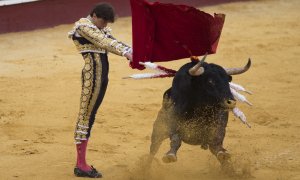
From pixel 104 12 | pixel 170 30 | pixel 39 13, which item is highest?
pixel 104 12

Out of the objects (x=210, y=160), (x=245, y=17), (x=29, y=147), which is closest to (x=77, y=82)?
(x=29, y=147)

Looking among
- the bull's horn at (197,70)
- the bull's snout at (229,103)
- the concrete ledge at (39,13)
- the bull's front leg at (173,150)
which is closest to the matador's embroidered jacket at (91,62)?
the bull's horn at (197,70)

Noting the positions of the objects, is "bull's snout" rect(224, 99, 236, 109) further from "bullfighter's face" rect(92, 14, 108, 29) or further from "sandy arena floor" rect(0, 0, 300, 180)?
"bullfighter's face" rect(92, 14, 108, 29)

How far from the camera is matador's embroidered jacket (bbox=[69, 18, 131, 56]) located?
548cm

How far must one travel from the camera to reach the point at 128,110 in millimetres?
7715

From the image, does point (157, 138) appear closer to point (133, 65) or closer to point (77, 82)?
point (133, 65)

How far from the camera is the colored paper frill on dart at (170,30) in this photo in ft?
18.6

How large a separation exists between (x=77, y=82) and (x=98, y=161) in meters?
2.45

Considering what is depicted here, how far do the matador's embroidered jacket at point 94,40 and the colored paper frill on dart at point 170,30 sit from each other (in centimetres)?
19

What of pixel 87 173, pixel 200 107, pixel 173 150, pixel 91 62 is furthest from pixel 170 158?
pixel 91 62

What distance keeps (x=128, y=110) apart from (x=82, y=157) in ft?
6.37

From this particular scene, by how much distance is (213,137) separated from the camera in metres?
5.69

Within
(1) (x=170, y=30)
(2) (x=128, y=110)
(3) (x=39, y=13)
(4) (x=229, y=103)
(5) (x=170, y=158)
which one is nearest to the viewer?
(5) (x=170, y=158)

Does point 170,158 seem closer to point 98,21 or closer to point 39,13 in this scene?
point 98,21
